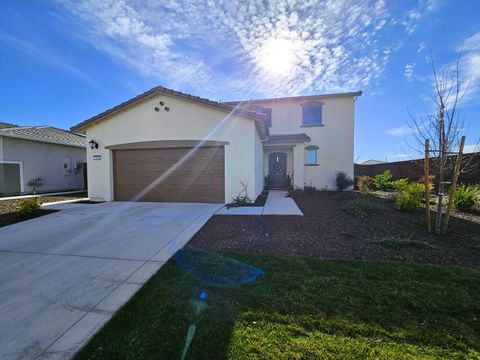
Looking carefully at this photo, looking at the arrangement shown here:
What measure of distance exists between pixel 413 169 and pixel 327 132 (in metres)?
5.49

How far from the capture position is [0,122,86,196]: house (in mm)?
11938

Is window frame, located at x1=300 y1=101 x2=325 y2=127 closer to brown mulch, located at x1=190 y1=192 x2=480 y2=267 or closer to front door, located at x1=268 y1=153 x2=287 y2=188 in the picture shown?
front door, located at x1=268 y1=153 x2=287 y2=188

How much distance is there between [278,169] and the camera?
1459cm

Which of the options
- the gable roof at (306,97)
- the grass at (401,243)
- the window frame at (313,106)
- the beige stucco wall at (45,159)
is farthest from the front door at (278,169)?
the beige stucco wall at (45,159)

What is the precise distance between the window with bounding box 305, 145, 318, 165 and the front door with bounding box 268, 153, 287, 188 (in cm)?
167

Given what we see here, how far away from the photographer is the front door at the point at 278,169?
14.5m

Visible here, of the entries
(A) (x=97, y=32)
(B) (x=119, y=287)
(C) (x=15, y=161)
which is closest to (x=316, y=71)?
(A) (x=97, y=32)

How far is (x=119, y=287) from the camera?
291 centimetres

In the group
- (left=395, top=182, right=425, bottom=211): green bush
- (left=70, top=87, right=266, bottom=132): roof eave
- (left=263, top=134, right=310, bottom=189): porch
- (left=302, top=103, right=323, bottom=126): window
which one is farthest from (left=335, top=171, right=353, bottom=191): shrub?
(left=70, top=87, right=266, bottom=132): roof eave

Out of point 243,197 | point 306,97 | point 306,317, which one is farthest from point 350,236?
point 306,97

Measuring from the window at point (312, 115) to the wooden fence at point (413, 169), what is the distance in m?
5.99

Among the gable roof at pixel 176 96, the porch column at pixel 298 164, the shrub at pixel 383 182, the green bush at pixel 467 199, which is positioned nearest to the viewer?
the green bush at pixel 467 199

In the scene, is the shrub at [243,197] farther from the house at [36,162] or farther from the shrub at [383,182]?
the house at [36,162]

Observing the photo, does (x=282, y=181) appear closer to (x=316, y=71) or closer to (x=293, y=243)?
(x=316, y=71)
